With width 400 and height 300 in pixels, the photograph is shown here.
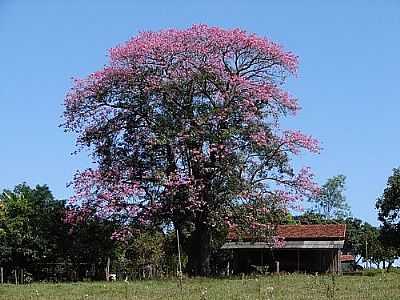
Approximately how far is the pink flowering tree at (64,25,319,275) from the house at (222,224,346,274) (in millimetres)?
11008

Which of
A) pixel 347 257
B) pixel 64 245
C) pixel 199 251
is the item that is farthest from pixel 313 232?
pixel 347 257

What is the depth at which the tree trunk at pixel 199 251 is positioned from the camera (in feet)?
87.5

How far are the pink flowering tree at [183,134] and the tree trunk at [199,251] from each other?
657 mm

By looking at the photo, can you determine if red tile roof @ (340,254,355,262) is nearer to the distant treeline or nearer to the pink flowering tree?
the distant treeline

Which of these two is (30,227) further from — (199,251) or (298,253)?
(298,253)

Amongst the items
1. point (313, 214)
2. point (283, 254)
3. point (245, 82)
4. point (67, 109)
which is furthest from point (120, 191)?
point (313, 214)

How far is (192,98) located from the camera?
2573cm

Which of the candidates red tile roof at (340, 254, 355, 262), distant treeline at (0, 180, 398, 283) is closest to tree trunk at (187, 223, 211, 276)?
distant treeline at (0, 180, 398, 283)

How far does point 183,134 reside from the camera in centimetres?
2466

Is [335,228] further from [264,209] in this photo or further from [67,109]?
[67,109]

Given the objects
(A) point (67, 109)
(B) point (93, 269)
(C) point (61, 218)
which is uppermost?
(A) point (67, 109)

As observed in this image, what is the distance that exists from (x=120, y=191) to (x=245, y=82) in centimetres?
591

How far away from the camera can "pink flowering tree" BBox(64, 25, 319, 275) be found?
24.8 meters

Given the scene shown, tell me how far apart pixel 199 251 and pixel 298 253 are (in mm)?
11879
